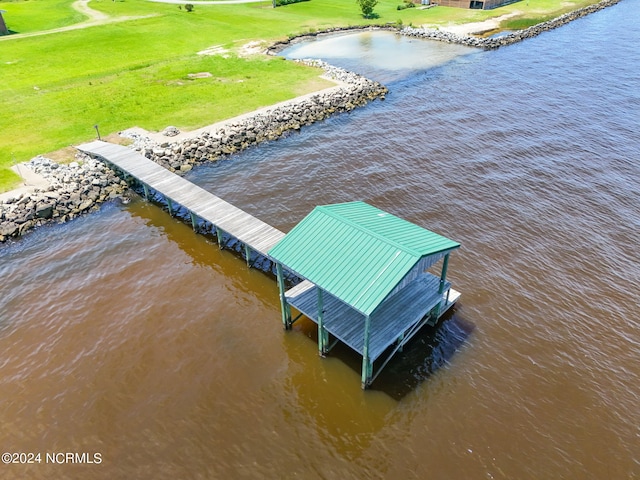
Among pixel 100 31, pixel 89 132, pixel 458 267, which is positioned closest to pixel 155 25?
pixel 100 31

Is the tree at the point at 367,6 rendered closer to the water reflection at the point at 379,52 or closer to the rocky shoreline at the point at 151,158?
the water reflection at the point at 379,52

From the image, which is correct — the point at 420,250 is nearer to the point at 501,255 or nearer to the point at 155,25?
the point at 501,255

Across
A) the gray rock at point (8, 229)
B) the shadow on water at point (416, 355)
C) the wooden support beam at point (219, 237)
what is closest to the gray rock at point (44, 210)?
the gray rock at point (8, 229)

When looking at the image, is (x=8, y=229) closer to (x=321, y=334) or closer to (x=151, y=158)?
(x=151, y=158)

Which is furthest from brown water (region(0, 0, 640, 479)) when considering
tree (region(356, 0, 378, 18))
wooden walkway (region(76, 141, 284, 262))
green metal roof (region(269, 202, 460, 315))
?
tree (region(356, 0, 378, 18))

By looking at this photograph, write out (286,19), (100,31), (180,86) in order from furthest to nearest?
(286,19) < (100,31) < (180,86)

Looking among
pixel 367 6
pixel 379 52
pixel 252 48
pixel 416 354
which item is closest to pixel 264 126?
pixel 416 354

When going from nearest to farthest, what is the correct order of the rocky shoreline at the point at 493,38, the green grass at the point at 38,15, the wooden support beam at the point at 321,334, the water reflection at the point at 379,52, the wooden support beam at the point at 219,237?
the wooden support beam at the point at 321,334 < the wooden support beam at the point at 219,237 < the water reflection at the point at 379,52 < the green grass at the point at 38,15 < the rocky shoreline at the point at 493,38
